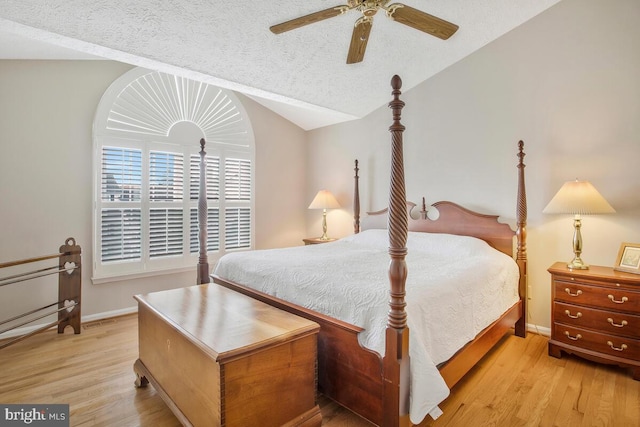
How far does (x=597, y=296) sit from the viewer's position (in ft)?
8.06

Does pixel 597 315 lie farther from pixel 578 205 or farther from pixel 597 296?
pixel 578 205

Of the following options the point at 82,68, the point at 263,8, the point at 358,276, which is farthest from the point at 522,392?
the point at 82,68

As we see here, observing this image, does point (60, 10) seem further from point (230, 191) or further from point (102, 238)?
point (230, 191)

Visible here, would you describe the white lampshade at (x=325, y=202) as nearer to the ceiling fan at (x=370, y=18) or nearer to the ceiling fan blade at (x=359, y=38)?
the ceiling fan blade at (x=359, y=38)

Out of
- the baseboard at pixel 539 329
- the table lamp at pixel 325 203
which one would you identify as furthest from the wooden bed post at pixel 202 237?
the baseboard at pixel 539 329

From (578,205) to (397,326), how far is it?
6.67 feet

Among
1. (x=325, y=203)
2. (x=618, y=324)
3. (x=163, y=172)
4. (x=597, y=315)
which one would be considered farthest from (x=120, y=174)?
(x=618, y=324)

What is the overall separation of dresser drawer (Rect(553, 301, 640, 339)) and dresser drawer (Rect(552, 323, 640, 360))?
36 millimetres

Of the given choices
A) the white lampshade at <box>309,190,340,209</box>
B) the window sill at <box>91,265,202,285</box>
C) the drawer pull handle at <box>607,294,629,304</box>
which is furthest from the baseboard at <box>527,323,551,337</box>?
the window sill at <box>91,265,202,285</box>

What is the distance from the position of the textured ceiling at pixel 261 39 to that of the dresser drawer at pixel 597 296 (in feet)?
8.15

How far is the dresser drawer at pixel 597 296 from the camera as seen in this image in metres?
2.32

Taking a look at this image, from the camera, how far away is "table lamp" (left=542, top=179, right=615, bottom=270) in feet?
8.27

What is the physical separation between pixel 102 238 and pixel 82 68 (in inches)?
71.1

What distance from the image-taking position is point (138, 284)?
380 centimetres
